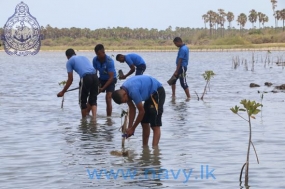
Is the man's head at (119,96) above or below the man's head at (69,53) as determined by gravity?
below

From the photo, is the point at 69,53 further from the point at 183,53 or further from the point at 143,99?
the point at 183,53

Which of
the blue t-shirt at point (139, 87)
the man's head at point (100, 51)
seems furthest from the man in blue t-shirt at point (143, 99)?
the man's head at point (100, 51)

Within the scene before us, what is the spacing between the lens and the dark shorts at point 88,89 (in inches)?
495

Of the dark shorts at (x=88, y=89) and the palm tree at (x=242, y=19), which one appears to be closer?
the dark shorts at (x=88, y=89)

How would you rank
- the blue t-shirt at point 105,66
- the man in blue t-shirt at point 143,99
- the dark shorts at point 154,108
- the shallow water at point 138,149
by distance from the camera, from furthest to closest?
the blue t-shirt at point 105,66
the dark shorts at point 154,108
the man in blue t-shirt at point 143,99
the shallow water at point 138,149

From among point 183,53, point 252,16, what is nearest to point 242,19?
point 252,16

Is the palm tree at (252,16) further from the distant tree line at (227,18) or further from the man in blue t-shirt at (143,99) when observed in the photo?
the man in blue t-shirt at (143,99)

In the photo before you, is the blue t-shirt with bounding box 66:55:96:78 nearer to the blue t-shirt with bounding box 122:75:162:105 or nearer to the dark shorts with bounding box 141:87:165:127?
the dark shorts with bounding box 141:87:165:127

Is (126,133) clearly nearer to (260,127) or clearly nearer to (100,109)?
(260,127)

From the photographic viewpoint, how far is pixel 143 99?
8.90 metres

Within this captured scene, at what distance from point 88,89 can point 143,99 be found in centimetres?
400

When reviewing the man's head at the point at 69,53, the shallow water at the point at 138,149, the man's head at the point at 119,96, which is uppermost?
the man's head at the point at 69,53

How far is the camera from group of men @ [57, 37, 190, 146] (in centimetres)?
859

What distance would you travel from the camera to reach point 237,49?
9550 cm
